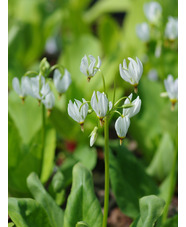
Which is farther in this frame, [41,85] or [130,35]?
[130,35]

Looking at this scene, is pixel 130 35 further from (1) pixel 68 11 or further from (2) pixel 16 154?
(2) pixel 16 154

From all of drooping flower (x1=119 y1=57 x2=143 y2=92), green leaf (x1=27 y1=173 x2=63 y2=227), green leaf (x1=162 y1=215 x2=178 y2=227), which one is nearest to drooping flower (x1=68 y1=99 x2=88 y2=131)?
drooping flower (x1=119 y1=57 x2=143 y2=92)

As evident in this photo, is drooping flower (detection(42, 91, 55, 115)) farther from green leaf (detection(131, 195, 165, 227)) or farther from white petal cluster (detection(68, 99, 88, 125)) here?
green leaf (detection(131, 195, 165, 227))

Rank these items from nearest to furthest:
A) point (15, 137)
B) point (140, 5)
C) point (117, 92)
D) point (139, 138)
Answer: point (15, 137) → point (117, 92) → point (139, 138) → point (140, 5)

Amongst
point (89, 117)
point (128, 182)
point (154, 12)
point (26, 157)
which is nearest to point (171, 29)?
point (154, 12)

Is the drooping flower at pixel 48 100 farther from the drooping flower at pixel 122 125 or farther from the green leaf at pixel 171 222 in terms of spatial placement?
the green leaf at pixel 171 222

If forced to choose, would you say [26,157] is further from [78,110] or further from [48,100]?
[78,110]
